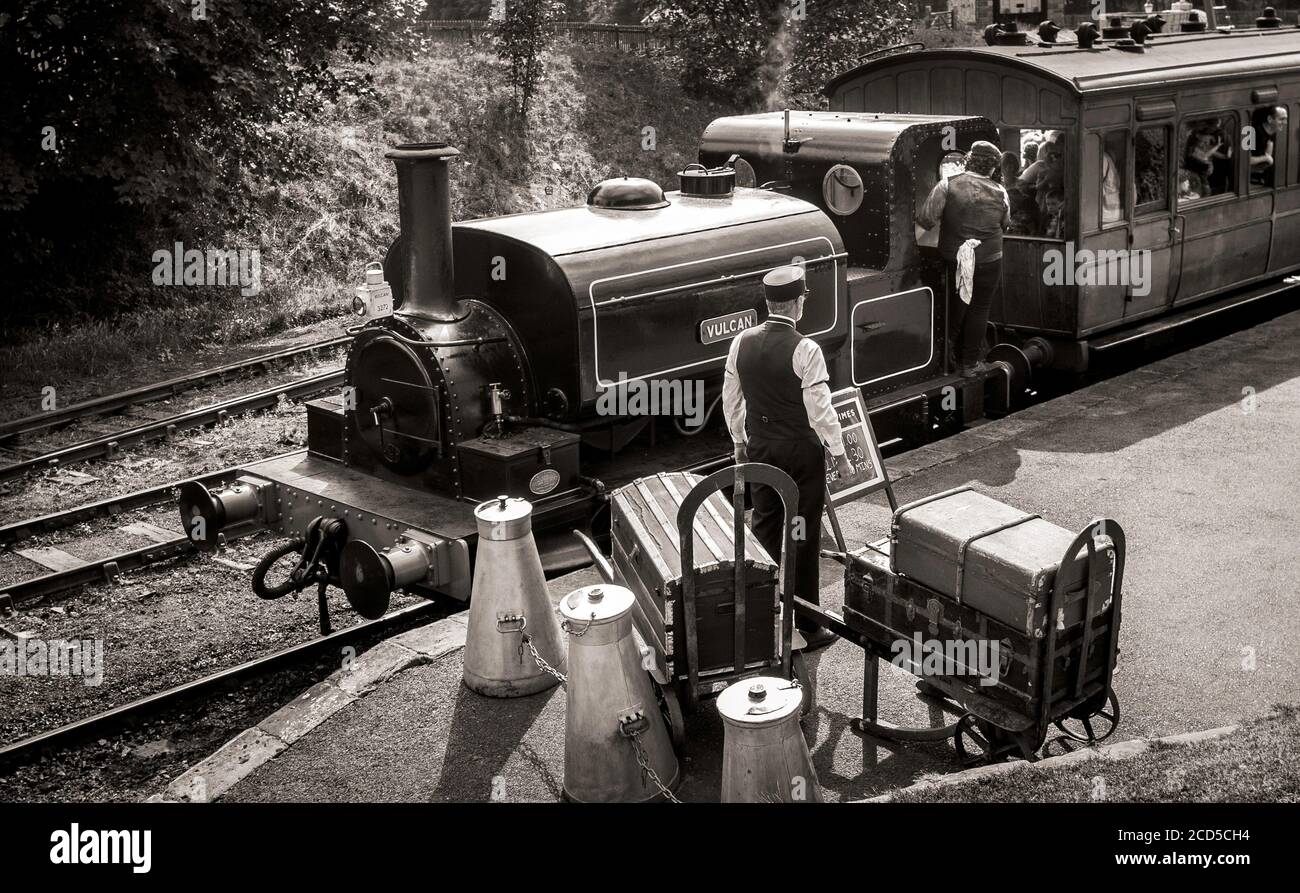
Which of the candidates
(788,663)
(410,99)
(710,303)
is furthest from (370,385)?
(410,99)

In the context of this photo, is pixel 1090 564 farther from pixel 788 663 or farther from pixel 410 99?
pixel 410 99

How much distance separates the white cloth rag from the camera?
31.4 feet

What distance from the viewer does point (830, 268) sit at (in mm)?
8695

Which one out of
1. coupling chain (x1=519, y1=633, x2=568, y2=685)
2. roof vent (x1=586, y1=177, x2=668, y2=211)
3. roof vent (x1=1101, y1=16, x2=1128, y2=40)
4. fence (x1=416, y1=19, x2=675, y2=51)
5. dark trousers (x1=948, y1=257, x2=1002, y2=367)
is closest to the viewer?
coupling chain (x1=519, y1=633, x2=568, y2=685)

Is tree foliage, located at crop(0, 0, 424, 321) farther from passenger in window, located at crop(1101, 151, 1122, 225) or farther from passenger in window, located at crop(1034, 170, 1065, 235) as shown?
passenger in window, located at crop(1101, 151, 1122, 225)

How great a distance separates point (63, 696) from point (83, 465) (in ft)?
13.5

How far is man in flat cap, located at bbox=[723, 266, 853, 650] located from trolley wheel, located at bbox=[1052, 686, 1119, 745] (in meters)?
1.37

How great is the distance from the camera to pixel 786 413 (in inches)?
250

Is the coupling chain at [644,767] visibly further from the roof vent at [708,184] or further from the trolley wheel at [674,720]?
the roof vent at [708,184]

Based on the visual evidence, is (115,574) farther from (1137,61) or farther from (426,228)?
(1137,61)

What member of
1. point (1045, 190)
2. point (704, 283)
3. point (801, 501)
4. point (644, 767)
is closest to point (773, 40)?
point (1045, 190)

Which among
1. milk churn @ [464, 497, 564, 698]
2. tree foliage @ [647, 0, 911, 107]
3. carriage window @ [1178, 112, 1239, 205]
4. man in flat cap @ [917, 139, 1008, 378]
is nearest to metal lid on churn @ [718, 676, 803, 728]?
milk churn @ [464, 497, 564, 698]

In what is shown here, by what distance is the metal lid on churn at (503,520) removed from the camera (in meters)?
6.07

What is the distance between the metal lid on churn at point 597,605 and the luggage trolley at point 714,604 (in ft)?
0.90
